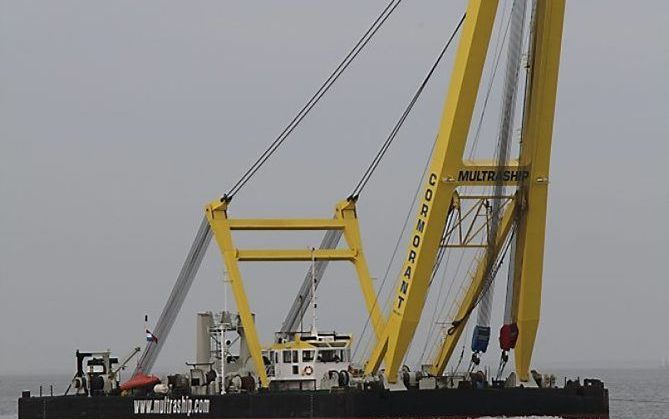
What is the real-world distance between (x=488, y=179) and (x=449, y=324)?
23.3ft

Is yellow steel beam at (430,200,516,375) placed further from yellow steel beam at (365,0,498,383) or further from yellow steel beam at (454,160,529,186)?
yellow steel beam at (365,0,498,383)

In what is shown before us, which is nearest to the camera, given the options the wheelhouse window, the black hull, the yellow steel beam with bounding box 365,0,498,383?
the yellow steel beam with bounding box 365,0,498,383

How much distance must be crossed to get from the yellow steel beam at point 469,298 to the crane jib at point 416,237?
3.13 meters

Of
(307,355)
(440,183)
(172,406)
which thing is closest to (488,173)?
(440,183)

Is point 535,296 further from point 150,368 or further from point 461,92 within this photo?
point 150,368

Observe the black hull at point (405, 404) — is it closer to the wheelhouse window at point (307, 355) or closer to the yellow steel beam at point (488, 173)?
the wheelhouse window at point (307, 355)

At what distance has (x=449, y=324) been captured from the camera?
A: 180 ft

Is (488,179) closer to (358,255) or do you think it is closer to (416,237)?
(416,237)

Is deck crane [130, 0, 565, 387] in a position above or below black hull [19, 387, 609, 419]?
above

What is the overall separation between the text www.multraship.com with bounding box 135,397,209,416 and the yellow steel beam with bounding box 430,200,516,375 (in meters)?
9.32

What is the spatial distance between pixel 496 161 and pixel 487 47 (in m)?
4.38

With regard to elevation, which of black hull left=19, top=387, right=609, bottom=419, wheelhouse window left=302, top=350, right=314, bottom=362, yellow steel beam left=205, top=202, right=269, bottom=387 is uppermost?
yellow steel beam left=205, top=202, right=269, bottom=387

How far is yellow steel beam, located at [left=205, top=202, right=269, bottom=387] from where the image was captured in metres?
55.5

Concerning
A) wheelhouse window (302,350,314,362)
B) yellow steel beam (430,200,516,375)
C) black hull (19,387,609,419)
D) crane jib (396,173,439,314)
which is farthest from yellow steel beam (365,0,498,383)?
wheelhouse window (302,350,314,362)
